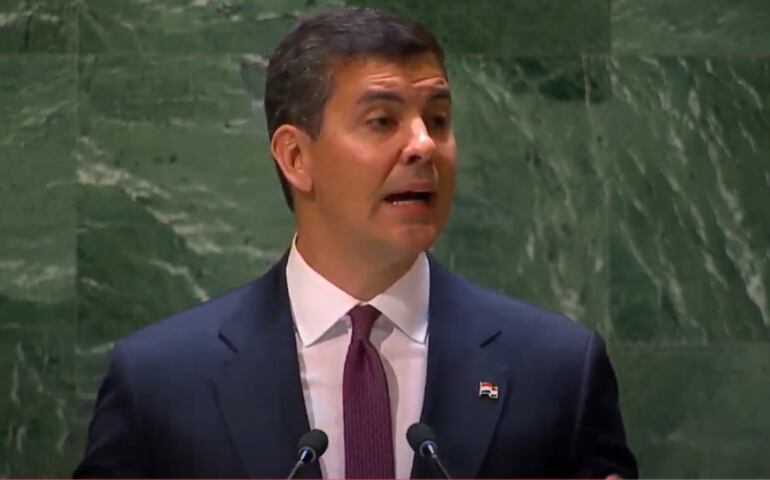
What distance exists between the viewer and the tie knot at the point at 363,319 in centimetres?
221

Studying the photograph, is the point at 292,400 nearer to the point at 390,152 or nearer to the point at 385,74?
the point at 390,152

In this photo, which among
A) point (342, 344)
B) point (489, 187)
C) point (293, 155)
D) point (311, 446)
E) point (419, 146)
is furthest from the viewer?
point (489, 187)

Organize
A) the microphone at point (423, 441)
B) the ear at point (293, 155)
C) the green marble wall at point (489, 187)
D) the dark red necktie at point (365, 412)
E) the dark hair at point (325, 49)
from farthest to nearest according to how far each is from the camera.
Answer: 1. the green marble wall at point (489, 187)
2. the ear at point (293, 155)
3. the dark hair at point (325, 49)
4. the dark red necktie at point (365, 412)
5. the microphone at point (423, 441)

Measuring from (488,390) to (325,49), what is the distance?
64 cm

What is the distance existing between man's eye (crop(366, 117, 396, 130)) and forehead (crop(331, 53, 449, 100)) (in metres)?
0.05

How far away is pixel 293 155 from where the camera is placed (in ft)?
7.64

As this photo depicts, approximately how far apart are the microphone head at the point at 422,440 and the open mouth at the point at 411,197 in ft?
1.39

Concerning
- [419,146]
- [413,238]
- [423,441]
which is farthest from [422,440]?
[419,146]

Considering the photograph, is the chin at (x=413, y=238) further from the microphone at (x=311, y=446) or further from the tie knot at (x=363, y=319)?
the microphone at (x=311, y=446)

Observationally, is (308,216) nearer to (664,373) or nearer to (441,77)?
(441,77)

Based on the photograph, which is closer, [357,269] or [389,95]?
[389,95]

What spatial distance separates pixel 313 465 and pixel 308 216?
0.48 metres

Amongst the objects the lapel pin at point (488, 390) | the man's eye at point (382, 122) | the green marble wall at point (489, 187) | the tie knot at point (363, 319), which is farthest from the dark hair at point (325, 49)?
the green marble wall at point (489, 187)

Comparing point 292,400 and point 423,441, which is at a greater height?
point 423,441
